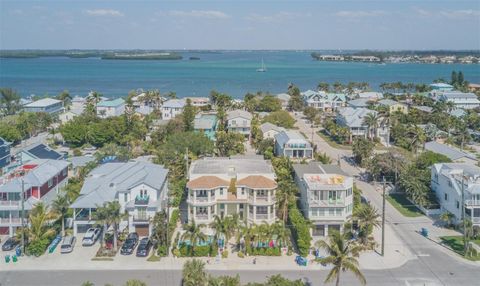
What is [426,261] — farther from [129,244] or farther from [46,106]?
[46,106]

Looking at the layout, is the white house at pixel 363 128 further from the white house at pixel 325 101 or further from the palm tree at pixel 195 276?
the palm tree at pixel 195 276

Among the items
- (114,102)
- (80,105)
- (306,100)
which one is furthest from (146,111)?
(306,100)

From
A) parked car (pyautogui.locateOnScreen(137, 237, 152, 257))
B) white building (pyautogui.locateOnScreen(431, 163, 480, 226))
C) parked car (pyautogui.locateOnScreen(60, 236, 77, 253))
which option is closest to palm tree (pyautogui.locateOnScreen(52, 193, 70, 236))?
parked car (pyautogui.locateOnScreen(60, 236, 77, 253))

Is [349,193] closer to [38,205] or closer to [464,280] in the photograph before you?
[464,280]

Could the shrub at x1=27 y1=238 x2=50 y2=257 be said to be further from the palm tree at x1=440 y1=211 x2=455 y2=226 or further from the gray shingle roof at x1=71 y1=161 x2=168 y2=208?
the palm tree at x1=440 y1=211 x2=455 y2=226

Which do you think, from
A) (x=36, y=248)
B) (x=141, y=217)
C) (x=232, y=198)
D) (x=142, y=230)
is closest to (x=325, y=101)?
(x=232, y=198)

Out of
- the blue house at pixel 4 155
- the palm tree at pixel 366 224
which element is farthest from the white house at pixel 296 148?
the blue house at pixel 4 155
